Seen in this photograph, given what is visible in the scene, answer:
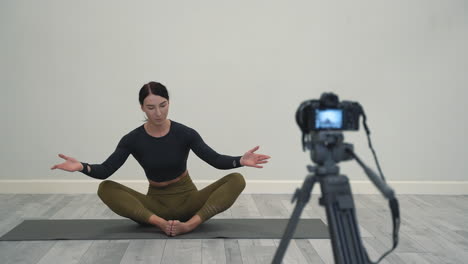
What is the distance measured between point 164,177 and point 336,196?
1650 mm

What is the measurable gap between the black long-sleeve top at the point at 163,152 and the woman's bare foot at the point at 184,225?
0.31 metres

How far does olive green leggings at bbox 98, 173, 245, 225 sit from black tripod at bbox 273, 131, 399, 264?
53.0 inches

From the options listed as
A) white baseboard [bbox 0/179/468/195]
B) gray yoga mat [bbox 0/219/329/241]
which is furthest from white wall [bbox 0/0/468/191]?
gray yoga mat [bbox 0/219/329/241]

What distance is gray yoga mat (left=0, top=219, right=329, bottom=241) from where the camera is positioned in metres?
2.72

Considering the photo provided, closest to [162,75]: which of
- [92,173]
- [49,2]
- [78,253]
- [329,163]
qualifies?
[49,2]

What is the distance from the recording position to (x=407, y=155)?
4379 mm

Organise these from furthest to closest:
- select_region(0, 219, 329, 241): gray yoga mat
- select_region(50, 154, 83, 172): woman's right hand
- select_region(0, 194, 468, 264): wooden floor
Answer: select_region(0, 219, 329, 241): gray yoga mat < select_region(50, 154, 83, 172): woman's right hand < select_region(0, 194, 468, 264): wooden floor

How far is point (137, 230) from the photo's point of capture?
2875 mm

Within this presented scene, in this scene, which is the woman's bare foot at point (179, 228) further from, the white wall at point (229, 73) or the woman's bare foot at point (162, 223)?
the white wall at point (229, 73)

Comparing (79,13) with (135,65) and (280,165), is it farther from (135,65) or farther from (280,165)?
(280,165)

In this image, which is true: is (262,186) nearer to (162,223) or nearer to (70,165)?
(162,223)

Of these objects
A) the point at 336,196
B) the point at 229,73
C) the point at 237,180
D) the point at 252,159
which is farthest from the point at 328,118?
the point at 229,73

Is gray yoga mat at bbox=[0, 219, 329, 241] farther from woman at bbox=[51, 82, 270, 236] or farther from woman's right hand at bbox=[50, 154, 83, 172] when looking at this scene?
woman's right hand at bbox=[50, 154, 83, 172]

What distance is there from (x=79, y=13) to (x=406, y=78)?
2870 millimetres
